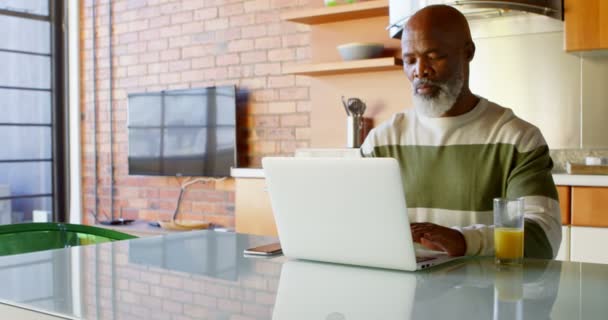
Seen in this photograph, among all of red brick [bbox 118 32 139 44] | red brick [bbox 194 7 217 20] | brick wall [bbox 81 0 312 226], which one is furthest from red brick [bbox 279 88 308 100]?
red brick [bbox 118 32 139 44]

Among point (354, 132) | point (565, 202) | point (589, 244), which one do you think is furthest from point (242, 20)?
point (589, 244)

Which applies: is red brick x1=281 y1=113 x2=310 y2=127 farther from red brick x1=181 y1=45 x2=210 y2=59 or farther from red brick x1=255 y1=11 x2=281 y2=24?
red brick x1=181 y1=45 x2=210 y2=59

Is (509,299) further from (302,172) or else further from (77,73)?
(77,73)

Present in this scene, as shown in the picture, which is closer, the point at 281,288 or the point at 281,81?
the point at 281,288

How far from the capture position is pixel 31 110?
17.2 feet

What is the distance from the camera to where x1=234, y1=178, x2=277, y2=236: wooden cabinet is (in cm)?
381

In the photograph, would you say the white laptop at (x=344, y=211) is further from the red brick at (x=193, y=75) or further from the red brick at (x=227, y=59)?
the red brick at (x=193, y=75)

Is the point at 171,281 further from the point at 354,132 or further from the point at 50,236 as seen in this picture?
the point at 354,132

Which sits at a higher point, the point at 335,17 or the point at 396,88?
the point at 335,17

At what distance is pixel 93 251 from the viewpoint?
1.57 metres

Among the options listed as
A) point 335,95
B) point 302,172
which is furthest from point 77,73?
point 302,172

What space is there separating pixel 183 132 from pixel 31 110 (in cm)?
135

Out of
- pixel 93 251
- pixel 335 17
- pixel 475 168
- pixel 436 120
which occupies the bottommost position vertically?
pixel 93 251

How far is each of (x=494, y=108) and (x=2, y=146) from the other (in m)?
4.17
